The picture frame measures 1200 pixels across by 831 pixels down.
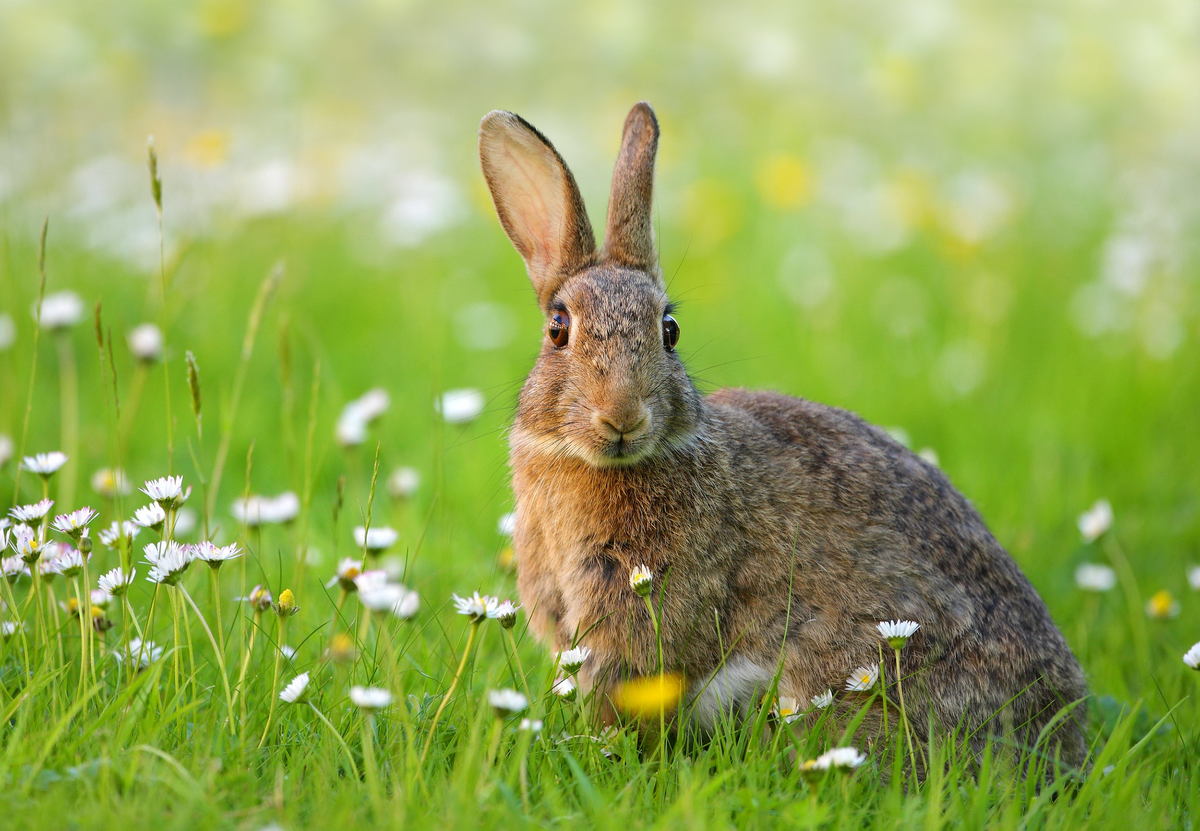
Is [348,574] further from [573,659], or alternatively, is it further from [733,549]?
[733,549]

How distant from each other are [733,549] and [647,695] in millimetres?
595

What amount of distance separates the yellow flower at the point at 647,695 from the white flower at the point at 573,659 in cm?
18

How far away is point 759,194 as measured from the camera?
375 inches

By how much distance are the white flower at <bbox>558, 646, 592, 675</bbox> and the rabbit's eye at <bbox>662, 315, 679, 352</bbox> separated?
1.15m

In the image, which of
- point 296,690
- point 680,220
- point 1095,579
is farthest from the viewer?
point 680,220

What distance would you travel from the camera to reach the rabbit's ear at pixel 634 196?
412 centimetres

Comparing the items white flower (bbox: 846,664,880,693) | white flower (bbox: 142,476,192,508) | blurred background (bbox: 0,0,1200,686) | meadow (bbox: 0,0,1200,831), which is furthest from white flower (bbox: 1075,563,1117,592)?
white flower (bbox: 142,476,192,508)

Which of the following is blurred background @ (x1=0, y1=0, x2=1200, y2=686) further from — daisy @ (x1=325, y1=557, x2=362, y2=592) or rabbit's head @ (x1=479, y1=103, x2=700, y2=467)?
daisy @ (x1=325, y1=557, x2=362, y2=592)

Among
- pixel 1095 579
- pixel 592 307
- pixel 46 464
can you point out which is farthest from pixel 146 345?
pixel 1095 579

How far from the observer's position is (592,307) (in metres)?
3.76

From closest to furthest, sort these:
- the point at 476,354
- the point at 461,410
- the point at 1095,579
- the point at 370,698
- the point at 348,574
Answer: the point at 370,698
the point at 348,574
the point at 1095,579
the point at 461,410
the point at 476,354

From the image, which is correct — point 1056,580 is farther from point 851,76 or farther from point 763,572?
point 851,76

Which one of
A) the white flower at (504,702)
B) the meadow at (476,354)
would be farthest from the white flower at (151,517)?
the white flower at (504,702)

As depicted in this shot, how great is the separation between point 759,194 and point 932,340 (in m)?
2.58
